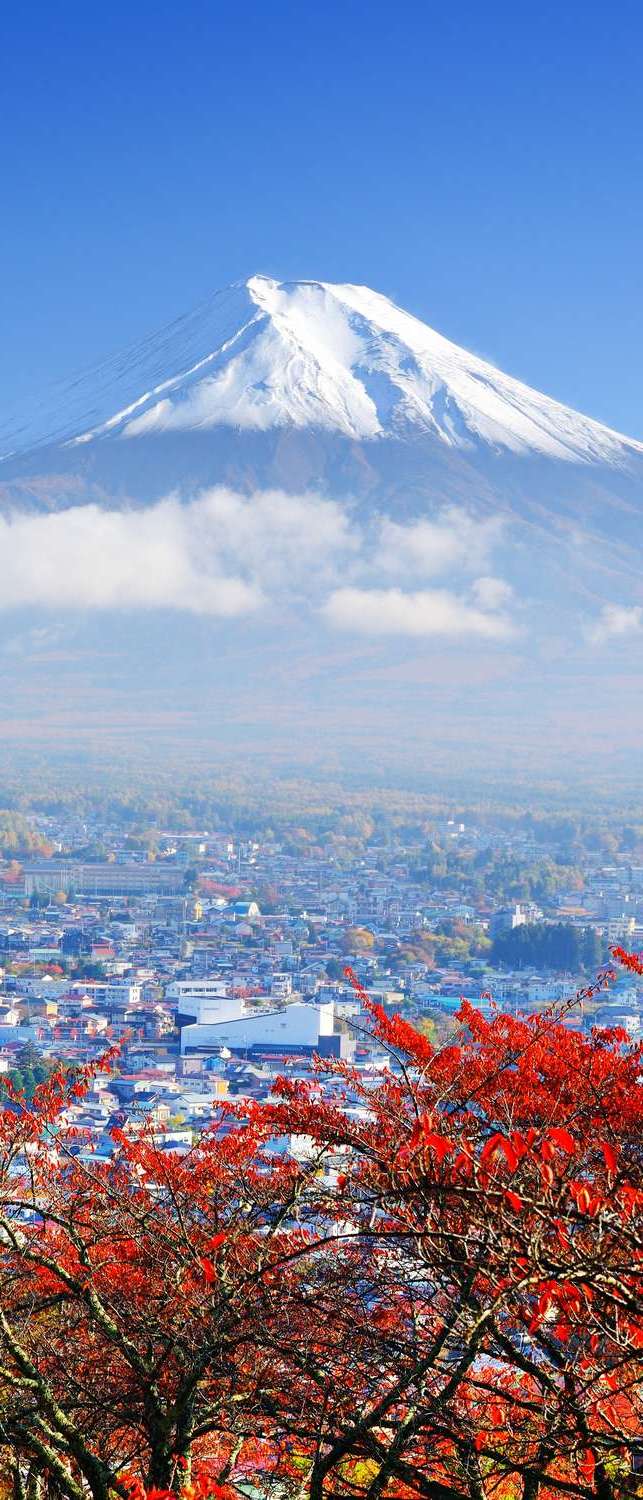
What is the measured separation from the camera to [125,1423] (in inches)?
A: 179

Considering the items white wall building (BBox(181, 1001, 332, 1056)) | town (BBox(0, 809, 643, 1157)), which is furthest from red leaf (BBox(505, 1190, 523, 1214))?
white wall building (BBox(181, 1001, 332, 1056))

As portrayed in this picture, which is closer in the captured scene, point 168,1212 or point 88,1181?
point 168,1212

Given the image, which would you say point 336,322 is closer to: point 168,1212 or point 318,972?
point 318,972

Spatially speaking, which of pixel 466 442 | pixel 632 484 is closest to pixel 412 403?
pixel 466 442

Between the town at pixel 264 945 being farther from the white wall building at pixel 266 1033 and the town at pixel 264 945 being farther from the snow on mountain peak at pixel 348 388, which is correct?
the snow on mountain peak at pixel 348 388

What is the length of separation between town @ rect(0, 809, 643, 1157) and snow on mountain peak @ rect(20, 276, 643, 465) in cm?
3445

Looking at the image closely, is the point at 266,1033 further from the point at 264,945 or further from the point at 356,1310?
the point at 356,1310

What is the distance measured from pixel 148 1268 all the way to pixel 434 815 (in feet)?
250

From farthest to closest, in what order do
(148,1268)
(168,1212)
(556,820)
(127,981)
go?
(556,820), (127,981), (168,1212), (148,1268)

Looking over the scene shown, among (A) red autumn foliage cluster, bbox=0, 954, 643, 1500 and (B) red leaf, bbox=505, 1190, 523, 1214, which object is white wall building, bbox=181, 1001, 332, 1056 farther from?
(B) red leaf, bbox=505, 1190, 523, 1214

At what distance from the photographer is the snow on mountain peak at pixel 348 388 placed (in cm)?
10394

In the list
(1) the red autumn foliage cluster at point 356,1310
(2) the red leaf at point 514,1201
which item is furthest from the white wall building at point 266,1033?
(2) the red leaf at point 514,1201

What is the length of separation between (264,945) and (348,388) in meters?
67.8

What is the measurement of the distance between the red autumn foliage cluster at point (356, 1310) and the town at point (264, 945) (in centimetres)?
108
